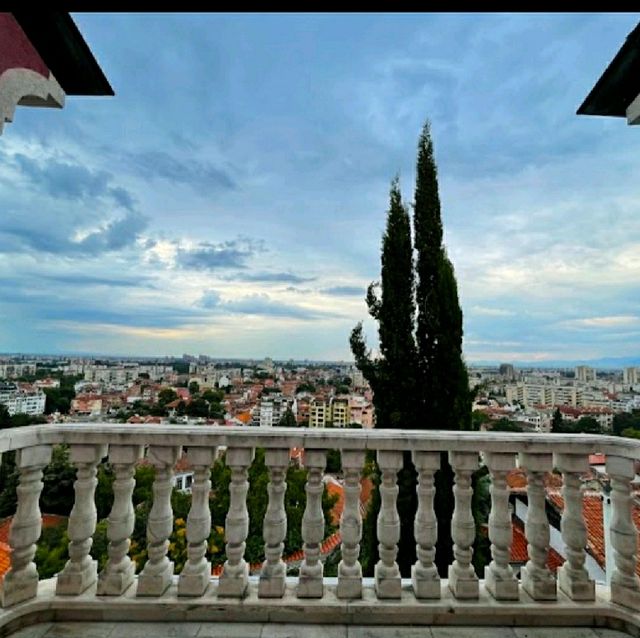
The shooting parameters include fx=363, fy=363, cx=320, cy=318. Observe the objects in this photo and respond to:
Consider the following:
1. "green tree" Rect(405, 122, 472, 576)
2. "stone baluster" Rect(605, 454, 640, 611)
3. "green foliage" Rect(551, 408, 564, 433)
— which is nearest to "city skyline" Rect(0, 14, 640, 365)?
"green tree" Rect(405, 122, 472, 576)

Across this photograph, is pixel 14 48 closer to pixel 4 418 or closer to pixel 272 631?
pixel 4 418

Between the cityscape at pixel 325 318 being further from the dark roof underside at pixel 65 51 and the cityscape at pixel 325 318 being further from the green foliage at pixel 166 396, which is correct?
the green foliage at pixel 166 396

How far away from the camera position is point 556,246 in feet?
22.3

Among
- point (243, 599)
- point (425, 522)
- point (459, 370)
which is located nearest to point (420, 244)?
point (459, 370)

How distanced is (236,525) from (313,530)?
0.39m

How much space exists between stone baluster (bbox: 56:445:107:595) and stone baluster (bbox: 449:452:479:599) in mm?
1802

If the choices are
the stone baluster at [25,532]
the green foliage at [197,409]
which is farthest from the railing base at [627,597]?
the green foliage at [197,409]

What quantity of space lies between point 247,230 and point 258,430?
6.58 metres

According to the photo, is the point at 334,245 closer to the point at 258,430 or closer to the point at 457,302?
the point at 457,302

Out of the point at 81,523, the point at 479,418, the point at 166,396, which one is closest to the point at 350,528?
the point at 81,523

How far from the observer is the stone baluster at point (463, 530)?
1.80m

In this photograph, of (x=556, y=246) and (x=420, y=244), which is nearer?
(x=420, y=244)

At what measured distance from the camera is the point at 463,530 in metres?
1.81

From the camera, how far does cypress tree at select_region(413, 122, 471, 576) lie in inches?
212
